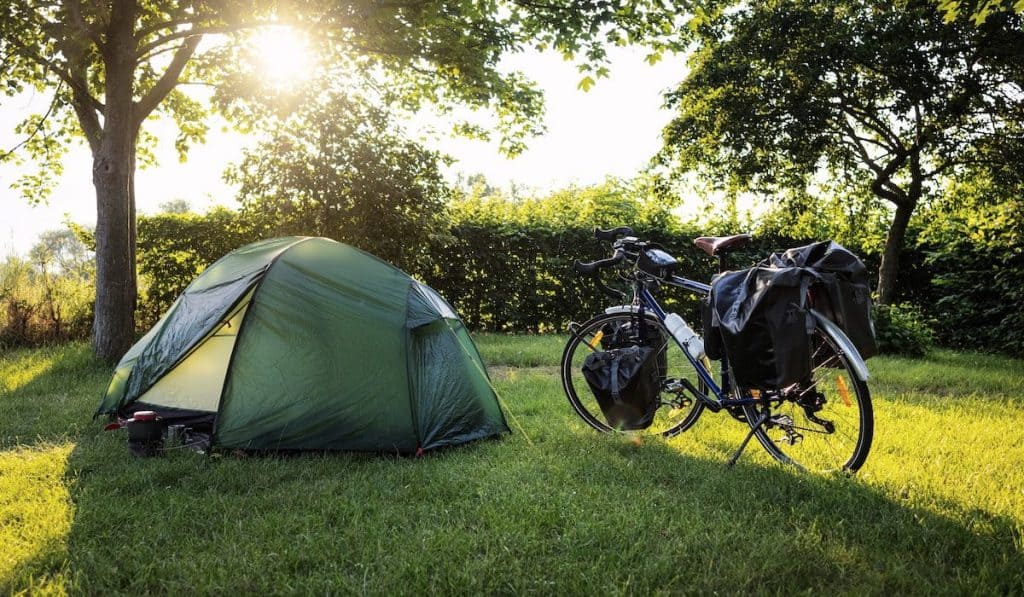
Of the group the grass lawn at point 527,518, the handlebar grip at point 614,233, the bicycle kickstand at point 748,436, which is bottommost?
the grass lawn at point 527,518

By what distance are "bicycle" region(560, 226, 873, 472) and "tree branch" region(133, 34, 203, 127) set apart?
240 inches

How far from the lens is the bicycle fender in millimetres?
2874

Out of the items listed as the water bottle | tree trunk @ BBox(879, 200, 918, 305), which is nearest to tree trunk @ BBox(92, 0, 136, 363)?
the water bottle

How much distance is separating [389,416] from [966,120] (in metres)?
8.78

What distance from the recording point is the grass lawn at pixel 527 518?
2.26 metres

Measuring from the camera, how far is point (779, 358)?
2.88 metres

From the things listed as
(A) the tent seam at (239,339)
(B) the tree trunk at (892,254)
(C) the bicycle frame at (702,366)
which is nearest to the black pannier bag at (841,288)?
(C) the bicycle frame at (702,366)

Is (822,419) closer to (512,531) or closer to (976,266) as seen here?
(512,531)

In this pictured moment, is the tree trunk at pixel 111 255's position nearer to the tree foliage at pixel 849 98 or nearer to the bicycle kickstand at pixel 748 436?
the bicycle kickstand at pixel 748 436

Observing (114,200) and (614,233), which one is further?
(114,200)

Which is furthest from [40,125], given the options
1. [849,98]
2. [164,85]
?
[849,98]

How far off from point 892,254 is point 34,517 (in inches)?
415

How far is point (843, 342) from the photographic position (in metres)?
2.97

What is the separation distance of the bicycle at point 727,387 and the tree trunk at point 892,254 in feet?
22.9
